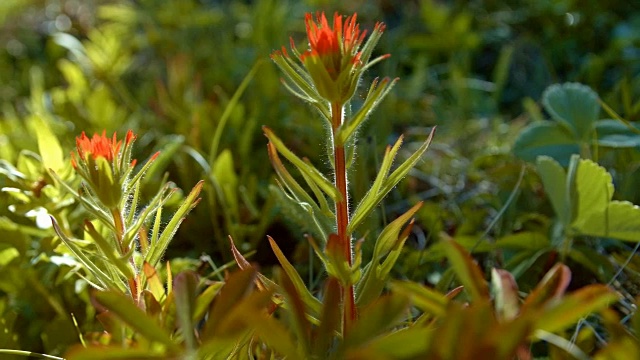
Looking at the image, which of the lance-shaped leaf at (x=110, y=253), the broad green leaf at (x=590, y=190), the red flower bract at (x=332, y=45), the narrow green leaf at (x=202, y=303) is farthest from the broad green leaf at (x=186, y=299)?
the broad green leaf at (x=590, y=190)

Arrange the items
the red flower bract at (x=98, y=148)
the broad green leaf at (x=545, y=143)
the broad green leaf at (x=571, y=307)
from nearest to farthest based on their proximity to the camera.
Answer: the broad green leaf at (x=571, y=307)
the red flower bract at (x=98, y=148)
the broad green leaf at (x=545, y=143)

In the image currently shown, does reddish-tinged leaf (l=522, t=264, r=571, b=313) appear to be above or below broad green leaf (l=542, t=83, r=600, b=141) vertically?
above

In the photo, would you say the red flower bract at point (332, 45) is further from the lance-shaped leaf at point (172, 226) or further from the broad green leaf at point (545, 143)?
the broad green leaf at point (545, 143)

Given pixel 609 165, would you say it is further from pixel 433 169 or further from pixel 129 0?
pixel 129 0

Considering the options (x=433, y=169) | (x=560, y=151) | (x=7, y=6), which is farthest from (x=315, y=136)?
(x=7, y=6)

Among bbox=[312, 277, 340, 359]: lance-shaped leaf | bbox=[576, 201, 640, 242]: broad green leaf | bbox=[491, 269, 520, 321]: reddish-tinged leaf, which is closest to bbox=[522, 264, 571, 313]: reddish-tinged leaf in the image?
bbox=[491, 269, 520, 321]: reddish-tinged leaf

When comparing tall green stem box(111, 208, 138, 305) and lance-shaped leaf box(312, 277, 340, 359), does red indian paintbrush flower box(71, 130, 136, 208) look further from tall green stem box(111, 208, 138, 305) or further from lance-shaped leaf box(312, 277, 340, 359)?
lance-shaped leaf box(312, 277, 340, 359)

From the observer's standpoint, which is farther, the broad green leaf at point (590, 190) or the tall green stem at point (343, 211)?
the broad green leaf at point (590, 190)

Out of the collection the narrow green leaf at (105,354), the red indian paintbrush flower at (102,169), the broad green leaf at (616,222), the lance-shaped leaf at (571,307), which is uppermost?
the red indian paintbrush flower at (102,169)
